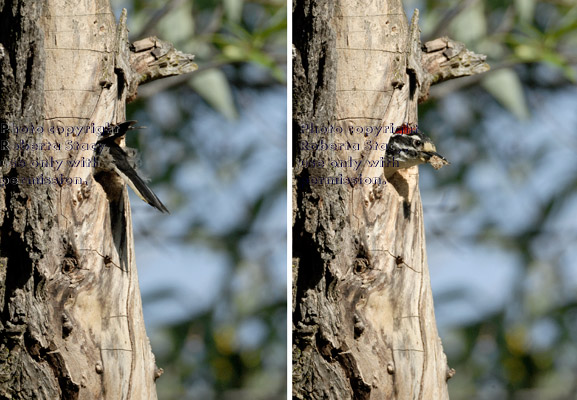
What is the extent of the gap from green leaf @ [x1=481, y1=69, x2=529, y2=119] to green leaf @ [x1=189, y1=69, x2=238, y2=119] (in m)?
0.76

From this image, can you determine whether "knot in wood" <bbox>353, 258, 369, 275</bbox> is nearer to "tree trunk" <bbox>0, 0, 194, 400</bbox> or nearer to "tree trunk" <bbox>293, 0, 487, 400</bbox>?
"tree trunk" <bbox>293, 0, 487, 400</bbox>

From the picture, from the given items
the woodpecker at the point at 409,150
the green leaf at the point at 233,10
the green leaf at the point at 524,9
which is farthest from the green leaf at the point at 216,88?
the green leaf at the point at 524,9

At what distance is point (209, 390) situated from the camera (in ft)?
6.82

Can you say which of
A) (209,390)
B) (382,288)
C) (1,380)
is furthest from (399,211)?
(209,390)

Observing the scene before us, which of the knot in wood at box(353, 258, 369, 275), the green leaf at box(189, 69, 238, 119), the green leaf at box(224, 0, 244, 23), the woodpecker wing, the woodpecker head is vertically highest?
the green leaf at box(224, 0, 244, 23)

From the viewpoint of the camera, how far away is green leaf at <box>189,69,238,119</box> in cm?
185

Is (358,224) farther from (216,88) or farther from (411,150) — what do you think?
(216,88)

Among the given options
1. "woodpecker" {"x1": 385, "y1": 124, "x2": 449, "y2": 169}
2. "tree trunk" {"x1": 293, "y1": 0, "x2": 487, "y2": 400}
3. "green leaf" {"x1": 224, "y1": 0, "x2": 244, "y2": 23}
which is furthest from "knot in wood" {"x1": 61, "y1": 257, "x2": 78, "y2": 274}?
"green leaf" {"x1": 224, "y1": 0, "x2": 244, "y2": 23}

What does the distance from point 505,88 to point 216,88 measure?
868 mm

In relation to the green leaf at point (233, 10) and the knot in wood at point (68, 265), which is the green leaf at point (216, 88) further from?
the knot in wood at point (68, 265)

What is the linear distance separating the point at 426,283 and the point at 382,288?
13 cm

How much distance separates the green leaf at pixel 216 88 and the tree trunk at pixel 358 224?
482 millimetres

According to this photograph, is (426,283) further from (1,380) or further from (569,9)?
(569,9)

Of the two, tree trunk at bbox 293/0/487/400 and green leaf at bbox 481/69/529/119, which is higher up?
green leaf at bbox 481/69/529/119
